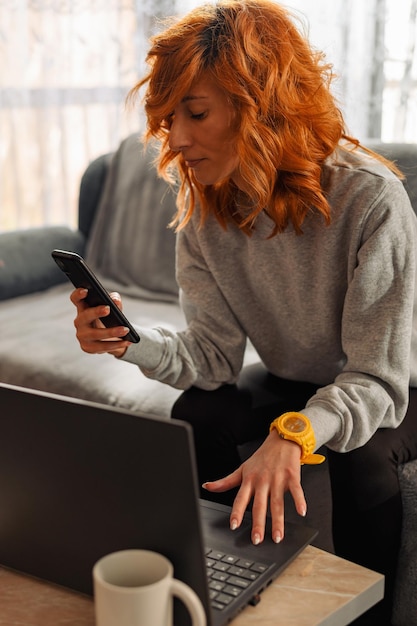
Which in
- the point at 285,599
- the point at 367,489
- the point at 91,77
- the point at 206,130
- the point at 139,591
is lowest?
the point at 367,489

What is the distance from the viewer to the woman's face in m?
1.19

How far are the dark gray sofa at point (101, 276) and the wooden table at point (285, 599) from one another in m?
0.78

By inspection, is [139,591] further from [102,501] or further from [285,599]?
[285,599]

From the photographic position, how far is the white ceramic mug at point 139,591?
61 cm

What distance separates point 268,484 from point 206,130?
54 cm

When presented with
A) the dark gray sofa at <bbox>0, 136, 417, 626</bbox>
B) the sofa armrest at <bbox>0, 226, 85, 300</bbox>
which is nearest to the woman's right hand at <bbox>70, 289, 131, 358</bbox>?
the dark gray sofa at <bbox>0, 136, 417, 626</bbox>

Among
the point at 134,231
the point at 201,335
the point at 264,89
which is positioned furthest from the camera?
the point at 134,231

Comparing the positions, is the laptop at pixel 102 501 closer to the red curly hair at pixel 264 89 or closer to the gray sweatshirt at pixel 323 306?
the gray sweatshirt at pixel 323 306

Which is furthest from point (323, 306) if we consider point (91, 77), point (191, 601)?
point (91, 77)

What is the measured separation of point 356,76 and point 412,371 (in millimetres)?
1597

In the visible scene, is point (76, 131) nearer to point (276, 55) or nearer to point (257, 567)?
point (276, 55)

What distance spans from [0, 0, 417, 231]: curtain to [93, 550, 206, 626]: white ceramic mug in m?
2.02

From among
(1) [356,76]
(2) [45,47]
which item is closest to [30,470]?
(1) [356,76]

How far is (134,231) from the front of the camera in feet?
7.49
